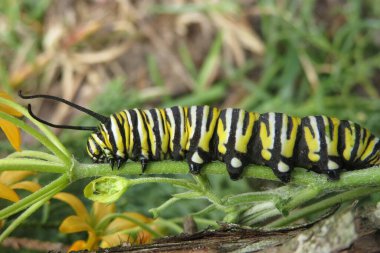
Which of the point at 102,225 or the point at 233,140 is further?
the point at 102,225

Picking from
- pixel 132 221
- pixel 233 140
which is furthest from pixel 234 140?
pixel 132 221

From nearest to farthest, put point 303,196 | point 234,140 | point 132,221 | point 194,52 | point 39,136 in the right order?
1. point 39,136
2. point 303,196
3. point 234,140
4. point 132,221
5. point 194,52

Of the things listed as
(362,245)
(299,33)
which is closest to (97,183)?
(362,245)

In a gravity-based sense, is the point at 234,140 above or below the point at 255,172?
above

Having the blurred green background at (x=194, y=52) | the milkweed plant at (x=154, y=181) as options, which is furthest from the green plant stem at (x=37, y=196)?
the blurred green background at (x=194, y=52)

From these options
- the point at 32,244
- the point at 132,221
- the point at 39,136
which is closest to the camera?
the point at 39,136

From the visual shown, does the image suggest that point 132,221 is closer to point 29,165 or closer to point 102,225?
point 102,225

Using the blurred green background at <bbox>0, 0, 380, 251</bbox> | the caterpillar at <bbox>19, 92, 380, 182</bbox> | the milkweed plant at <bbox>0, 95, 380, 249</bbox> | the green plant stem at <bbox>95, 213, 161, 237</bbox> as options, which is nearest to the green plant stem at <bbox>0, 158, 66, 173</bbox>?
the milkweed plant at <bbox>0, 95, 380, 249</bbox>

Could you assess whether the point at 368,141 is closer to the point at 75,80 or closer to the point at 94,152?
the point at 94,152

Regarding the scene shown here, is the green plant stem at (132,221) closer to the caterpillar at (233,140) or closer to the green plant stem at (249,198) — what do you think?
the caterpillar at (233,140)
